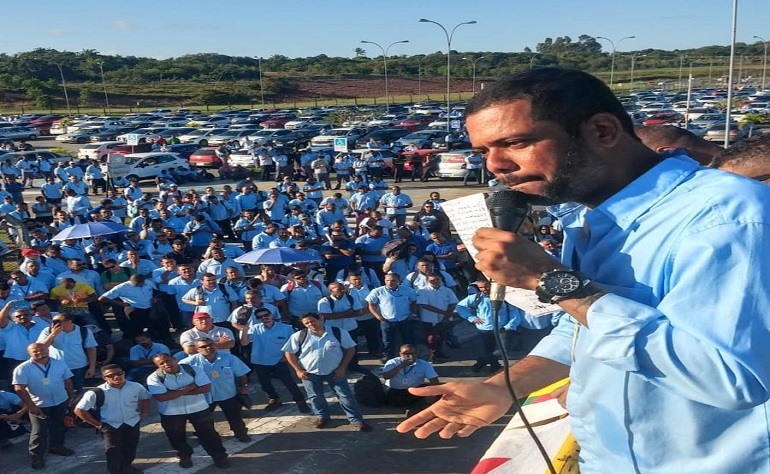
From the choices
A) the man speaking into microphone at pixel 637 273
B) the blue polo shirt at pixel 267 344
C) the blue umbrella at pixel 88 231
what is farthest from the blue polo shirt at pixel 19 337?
the man speaking into microphone at pixel 637 273

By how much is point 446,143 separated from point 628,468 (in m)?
29.7

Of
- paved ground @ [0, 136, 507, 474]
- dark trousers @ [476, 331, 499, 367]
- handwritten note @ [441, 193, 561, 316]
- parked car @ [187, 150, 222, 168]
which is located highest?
handwritten note @ [441, 193, 561, 316]

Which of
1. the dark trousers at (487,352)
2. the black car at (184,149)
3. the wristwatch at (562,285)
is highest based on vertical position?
the wristwatch at (562,285)

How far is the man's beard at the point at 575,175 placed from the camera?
151 centimetres

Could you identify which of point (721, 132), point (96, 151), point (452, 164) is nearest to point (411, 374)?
point (452, 164)

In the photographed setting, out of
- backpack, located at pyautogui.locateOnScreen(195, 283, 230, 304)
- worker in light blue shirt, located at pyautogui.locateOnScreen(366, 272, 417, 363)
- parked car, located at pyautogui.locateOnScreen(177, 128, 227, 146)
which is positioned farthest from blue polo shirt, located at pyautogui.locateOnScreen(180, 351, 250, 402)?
parked car, located at pyautogui.locateOnScreen(177, 128, 227, 146)

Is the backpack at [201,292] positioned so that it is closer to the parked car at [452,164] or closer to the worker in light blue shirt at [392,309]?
the worker in light blue shirt at [392,309]

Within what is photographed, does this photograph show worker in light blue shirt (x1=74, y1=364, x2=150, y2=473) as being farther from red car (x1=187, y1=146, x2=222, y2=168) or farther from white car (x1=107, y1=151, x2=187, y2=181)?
red car (x1=187, y1=146, x2=222, y2=168)

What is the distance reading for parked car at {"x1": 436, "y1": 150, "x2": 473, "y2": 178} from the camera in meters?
25.4

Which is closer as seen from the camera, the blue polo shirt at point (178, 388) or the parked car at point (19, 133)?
the blue polo shirt at point (178, 388)

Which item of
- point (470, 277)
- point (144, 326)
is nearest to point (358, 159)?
point (470, 277)

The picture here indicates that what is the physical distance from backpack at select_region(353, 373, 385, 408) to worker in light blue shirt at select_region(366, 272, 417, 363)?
1154 mm

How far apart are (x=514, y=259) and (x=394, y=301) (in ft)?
27.5

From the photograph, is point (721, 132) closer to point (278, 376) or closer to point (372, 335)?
point (372, 335)
